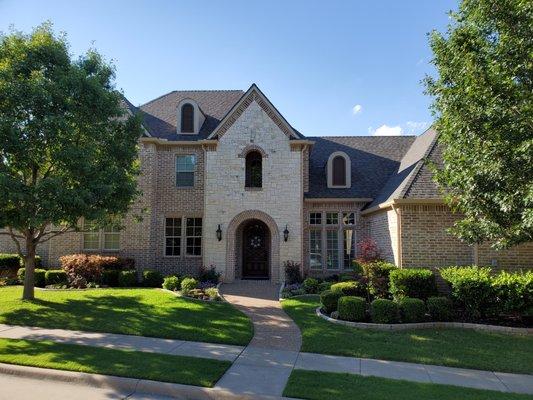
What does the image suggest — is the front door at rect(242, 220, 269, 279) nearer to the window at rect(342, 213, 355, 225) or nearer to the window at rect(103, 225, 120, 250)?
the window at rect(342, 213, 355, 225)

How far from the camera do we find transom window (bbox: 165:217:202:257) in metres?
19.3

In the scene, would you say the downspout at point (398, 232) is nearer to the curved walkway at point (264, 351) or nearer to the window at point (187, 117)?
the curved walkway at point (264, 351)

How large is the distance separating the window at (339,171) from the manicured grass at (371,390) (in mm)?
13394

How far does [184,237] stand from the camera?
19.3 meters

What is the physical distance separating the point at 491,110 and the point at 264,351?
692cm

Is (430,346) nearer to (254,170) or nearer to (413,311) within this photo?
(413,311)

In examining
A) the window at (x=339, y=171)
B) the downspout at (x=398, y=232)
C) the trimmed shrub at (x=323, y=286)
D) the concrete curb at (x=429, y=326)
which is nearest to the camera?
the concrete curb at (x=429, y=326)

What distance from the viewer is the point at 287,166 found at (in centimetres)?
1834

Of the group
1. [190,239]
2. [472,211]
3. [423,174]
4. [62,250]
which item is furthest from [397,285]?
[62,250]

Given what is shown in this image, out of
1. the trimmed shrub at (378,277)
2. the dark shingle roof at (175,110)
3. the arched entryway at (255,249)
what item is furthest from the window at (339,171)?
the trimmed shrub at (378,277)

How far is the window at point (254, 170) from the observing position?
61.9 feet

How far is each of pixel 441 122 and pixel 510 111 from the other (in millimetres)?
1873

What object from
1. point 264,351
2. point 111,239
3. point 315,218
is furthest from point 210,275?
point 264,351

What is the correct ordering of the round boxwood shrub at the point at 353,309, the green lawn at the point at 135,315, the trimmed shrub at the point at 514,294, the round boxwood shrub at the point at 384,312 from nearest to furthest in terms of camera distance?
the green lawn at the point at 135,315
the trimmed shrub at the point at 514,294
the round boxwood shrub at the point at 384,312
the round boxwood shrub at the point at 353,309
